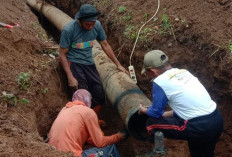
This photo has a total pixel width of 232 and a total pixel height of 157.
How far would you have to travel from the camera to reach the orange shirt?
12.4 ft

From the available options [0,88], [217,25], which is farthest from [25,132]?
[217,25]

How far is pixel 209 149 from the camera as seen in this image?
4051mm

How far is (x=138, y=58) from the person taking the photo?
579 centimetres

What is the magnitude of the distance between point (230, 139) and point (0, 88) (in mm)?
3345

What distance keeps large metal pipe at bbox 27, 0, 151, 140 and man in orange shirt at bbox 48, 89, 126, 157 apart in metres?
0.49

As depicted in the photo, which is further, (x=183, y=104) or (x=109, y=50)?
(x=109, y=50)

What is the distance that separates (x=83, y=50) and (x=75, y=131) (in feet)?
5.92

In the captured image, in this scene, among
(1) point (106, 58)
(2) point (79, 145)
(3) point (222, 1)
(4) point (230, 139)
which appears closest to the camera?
(2) point (79, 145)

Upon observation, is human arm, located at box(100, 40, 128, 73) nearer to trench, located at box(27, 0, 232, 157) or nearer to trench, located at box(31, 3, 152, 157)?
trench, located at box(27, 0, 232, 157)

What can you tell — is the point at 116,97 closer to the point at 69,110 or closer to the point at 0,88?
the point at 69,110

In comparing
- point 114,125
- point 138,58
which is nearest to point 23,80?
point 114,125

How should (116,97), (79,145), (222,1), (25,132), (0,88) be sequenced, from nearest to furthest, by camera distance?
1. (25,132)
2. (79,145)
3. (0,88)
4. (116,97)
5. (222,1)

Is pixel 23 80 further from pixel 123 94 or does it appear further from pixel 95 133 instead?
pixel 123 94

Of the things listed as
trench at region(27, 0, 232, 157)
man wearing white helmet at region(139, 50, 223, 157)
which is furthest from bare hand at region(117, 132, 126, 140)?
man wearing white helmet at region(139, 50, 223, 157)
